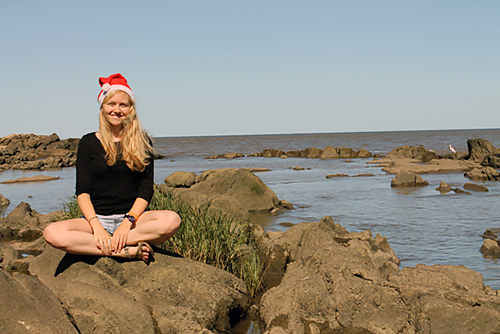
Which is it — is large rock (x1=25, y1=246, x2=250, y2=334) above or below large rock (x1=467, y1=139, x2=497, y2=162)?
below

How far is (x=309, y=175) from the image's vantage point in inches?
1217

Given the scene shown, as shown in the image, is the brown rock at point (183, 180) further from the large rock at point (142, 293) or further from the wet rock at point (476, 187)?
the large rock at point (142, 293)

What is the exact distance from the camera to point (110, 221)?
19.0 feet

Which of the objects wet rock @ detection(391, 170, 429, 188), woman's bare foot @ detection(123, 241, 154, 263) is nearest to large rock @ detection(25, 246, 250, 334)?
woman's bare foot @ detection(123, 241, 154, 263)

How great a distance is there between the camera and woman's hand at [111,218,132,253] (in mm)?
5480

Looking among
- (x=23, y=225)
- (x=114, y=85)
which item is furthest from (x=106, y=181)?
(x=23, y=225)

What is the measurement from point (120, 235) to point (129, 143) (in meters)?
1.00

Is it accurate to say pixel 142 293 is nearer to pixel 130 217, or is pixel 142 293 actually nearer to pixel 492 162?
pixel 130 217

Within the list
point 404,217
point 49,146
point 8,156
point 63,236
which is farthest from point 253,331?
point 49,146

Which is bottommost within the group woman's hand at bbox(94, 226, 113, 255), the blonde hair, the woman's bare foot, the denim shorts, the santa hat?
the woman's bare foot

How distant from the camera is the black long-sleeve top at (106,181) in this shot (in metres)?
5.67

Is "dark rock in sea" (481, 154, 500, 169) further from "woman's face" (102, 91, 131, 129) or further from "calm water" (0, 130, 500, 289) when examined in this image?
"woman's face" (102, 91, 131, 129)

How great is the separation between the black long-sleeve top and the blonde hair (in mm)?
Answer: 77

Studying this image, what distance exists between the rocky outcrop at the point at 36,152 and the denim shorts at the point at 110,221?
136 feet
